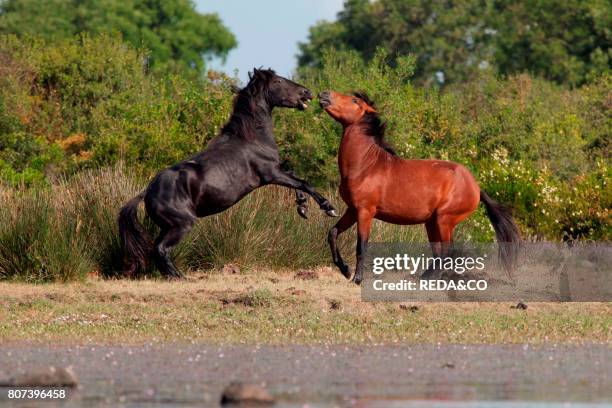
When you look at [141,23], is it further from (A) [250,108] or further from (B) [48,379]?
(B) [48,379]

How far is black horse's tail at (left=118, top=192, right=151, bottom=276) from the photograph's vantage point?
1633 cm

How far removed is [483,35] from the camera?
66.1 meters

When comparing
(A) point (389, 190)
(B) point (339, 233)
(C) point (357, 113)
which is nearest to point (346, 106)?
(C) point (357, 113)

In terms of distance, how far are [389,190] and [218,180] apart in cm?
214

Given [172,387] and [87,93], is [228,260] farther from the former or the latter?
[87,93]

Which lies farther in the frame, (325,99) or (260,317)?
(325,99)

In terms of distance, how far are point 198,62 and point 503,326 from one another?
62.7m

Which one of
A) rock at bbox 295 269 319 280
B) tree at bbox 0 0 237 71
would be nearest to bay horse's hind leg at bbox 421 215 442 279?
rock at bbox 295 269 319 280

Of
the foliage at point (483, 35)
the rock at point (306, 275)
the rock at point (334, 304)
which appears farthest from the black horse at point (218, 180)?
the foliage at point (483, 35)

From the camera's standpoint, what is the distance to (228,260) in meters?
17.6

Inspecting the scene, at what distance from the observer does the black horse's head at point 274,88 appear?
55.0ft

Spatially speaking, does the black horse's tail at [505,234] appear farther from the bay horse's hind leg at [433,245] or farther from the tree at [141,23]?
the tree at [141,23]

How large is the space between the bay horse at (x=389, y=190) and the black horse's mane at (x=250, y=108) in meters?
1.33

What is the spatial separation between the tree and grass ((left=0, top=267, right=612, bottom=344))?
46.3 m
